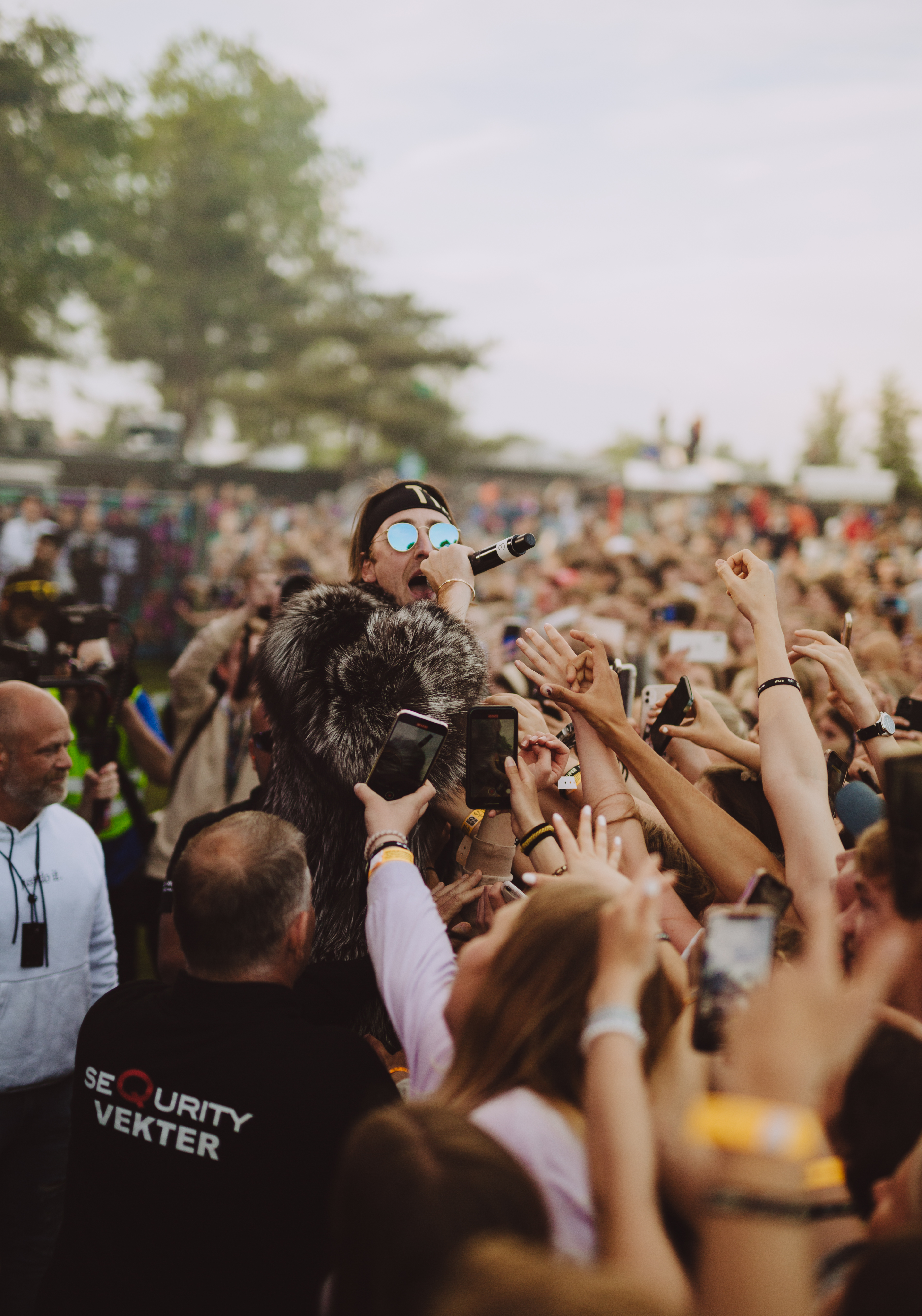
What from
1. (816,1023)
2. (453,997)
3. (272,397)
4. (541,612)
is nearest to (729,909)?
(816,1023)

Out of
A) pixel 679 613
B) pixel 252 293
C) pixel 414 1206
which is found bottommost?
pixel 414 1206

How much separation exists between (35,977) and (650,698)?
7.00ft

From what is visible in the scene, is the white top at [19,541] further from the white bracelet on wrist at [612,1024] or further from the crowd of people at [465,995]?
the white bracelet on wrist at [612,1024]

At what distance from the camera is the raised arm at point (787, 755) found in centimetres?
218

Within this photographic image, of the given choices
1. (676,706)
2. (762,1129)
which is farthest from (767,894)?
(676,706)

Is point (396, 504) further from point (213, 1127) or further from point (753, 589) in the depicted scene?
point (213, 1127)

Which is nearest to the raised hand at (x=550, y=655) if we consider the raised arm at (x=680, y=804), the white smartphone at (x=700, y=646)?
the raised arm at (x=680, y=804)

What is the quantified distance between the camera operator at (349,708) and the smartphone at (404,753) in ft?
0.40

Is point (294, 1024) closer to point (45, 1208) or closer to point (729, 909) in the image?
point (729, 909)

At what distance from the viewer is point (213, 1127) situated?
173 cm

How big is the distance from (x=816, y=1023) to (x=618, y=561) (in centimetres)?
1058

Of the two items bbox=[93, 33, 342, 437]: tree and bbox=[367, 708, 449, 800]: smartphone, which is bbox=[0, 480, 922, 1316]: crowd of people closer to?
bbox=[367, 708, 449, 800]: smartphone

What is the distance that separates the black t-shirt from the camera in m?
1.69

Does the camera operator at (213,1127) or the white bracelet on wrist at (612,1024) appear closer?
the white bracelet on wrist at (612,1024)
